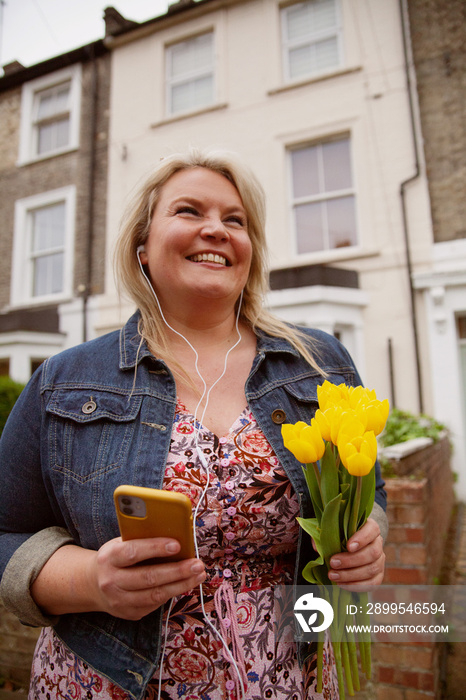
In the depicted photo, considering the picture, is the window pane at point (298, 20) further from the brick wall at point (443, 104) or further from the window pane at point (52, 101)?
the window pane at point (52, 101)

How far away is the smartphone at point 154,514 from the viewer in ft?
2.45

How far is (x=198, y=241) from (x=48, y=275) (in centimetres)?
862

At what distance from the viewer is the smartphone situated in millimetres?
746

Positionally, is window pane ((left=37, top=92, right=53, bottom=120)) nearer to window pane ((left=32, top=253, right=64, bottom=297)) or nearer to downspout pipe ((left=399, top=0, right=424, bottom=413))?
window pane ((left=32, top=253, right=64, bottom=297))

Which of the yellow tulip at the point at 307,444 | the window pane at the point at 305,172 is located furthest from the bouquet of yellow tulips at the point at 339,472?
the window pane at the point at 305,172

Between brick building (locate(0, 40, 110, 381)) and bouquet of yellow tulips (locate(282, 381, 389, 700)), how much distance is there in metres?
7.71

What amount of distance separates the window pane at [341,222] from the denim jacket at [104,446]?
19.9ft

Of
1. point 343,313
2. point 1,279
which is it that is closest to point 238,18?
point 343,313

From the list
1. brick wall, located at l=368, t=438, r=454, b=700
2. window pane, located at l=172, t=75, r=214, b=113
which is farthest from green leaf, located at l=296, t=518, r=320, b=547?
window pane, located at l=172, t=75, r=214, b=113

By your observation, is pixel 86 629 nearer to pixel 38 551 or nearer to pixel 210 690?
pixel 38 551

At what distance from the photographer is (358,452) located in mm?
796

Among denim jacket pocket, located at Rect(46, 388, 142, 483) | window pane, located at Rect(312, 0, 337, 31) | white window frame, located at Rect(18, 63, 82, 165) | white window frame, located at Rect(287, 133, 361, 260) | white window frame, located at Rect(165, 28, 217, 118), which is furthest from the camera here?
white window frame, located at Rect(18, 63, 82, 165)

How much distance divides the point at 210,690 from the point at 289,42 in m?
8.93

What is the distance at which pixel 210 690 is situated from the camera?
40.3 inches
